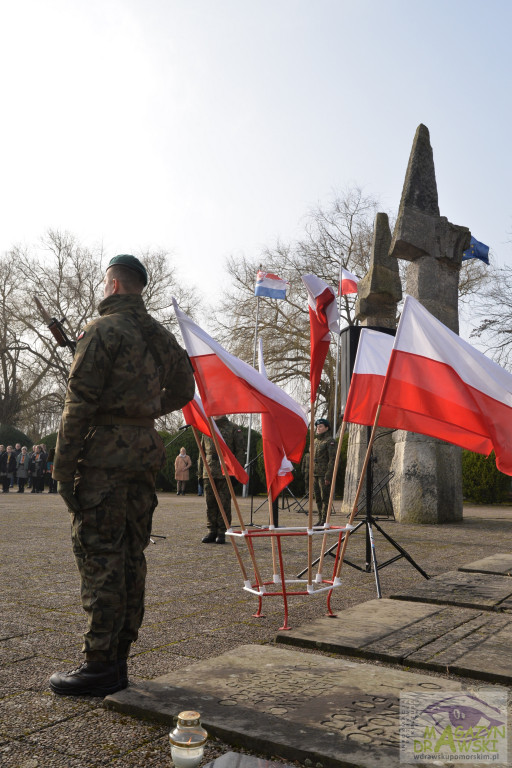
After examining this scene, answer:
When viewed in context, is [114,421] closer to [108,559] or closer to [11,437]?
[108,559]

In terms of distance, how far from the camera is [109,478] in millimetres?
3352

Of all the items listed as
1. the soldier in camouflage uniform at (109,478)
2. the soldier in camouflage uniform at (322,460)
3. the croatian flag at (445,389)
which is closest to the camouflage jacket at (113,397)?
the soldier in camouflage uniform at (109,478)

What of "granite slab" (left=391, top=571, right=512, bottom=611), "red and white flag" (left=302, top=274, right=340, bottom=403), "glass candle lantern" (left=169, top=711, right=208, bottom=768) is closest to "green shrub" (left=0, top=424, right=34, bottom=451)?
"granite slab" (left=391, top=571, right=512, bottom=611)

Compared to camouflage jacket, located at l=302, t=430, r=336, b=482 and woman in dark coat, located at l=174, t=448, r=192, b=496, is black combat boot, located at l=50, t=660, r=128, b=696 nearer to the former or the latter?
camouflage jacket, located at l=302, t=430, r=336, b=482

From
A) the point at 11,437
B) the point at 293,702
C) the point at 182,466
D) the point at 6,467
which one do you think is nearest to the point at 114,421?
the point at 293,702

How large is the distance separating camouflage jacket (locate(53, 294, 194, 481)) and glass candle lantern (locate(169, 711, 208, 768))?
1303 mm

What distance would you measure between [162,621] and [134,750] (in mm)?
2225

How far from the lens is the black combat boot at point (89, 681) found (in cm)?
323

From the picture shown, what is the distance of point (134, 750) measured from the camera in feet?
8.64

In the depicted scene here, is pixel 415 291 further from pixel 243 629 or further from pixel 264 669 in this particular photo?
pixel 264 669

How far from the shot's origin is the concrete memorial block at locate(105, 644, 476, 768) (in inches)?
102

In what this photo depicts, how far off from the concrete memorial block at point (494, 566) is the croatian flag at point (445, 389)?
2298 mm

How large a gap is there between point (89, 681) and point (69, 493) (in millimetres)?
869

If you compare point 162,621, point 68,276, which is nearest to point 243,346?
point 68,276
